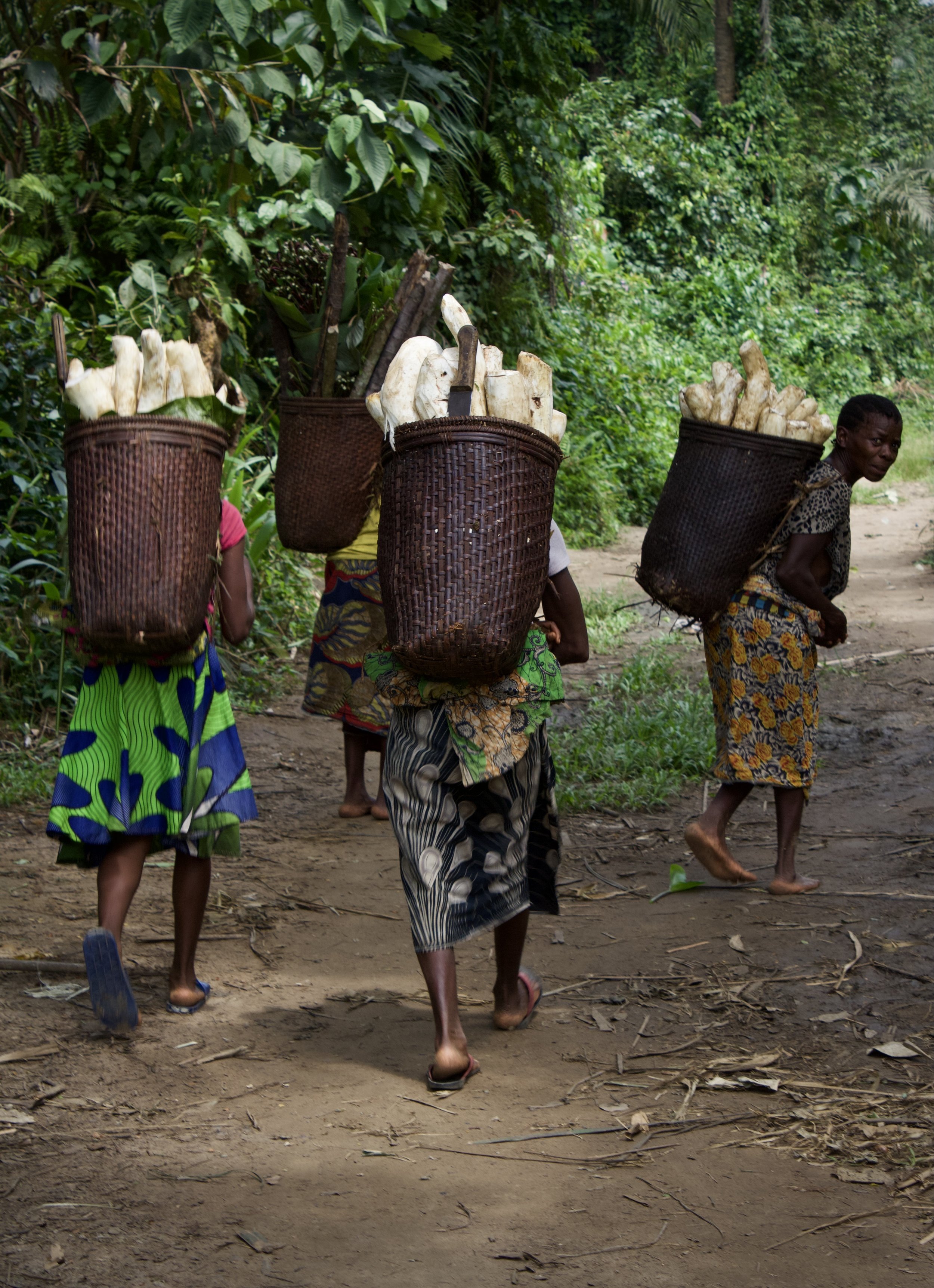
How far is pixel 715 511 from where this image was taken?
13.1 ft

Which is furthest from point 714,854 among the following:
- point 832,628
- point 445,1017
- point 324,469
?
point 324,469

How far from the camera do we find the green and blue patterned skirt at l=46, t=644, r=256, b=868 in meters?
3.05

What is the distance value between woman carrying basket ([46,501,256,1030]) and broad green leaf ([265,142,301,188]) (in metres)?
2.64

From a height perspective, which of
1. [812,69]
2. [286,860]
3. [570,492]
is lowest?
[286,860]

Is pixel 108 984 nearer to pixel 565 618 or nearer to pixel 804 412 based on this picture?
pixel 565 618

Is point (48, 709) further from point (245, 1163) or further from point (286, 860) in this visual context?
point (245, 1163)

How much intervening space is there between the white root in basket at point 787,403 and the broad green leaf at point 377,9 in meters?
1.74

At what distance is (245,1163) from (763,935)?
191 cm

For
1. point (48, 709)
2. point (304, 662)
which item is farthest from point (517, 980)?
point (304, 662)

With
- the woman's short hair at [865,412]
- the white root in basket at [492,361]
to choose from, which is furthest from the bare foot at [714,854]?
the white root in basket at [492,361]

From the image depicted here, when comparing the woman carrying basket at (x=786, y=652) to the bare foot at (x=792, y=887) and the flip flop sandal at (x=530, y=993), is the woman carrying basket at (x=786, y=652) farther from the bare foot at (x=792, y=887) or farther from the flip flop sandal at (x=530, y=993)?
the flip flop sandal at (x=530, y=993)

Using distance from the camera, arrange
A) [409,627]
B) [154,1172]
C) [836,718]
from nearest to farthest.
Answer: [154,1172]
[409,627]
[836,718]

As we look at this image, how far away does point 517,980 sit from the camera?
3.17 meters

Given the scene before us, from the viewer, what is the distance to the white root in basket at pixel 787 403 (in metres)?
3.95
